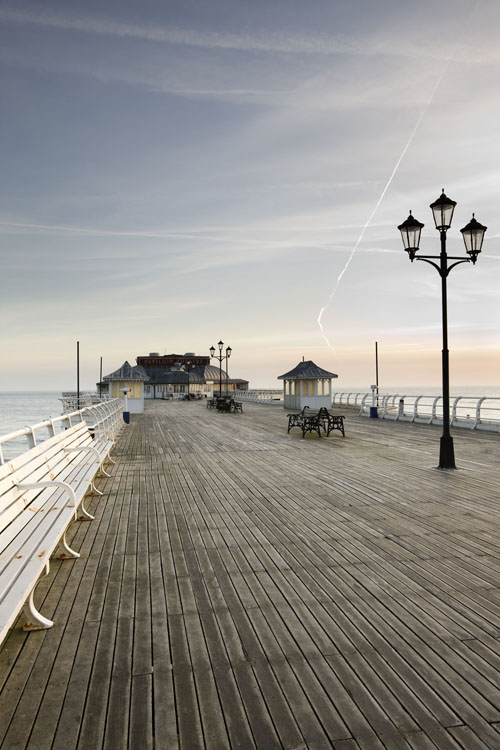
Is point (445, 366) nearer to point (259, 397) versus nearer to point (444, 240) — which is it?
point (444, 240)

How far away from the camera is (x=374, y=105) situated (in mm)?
17141

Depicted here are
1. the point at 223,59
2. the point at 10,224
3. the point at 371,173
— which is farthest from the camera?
the point at 10,224

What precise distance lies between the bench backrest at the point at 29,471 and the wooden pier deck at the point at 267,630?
62 centimetres

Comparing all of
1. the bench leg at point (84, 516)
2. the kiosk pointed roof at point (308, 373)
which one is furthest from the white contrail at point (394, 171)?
the bench leg at point (84, 516)

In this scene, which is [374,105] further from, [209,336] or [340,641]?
[209,336]

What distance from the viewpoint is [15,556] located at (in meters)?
3.01

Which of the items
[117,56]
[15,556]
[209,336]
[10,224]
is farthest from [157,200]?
[209,336]

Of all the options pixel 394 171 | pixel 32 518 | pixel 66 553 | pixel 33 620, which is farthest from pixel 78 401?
pixel 394 171

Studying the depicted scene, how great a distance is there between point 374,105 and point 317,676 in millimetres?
18994

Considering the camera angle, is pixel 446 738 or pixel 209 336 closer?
pixel 446 738


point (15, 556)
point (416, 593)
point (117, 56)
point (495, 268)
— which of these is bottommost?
point (416, 593)

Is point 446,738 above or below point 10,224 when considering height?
below

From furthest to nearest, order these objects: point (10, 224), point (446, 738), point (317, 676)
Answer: point (10, 224) < point (317, 676) < point (446, 738)

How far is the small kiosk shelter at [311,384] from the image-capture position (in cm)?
2673
